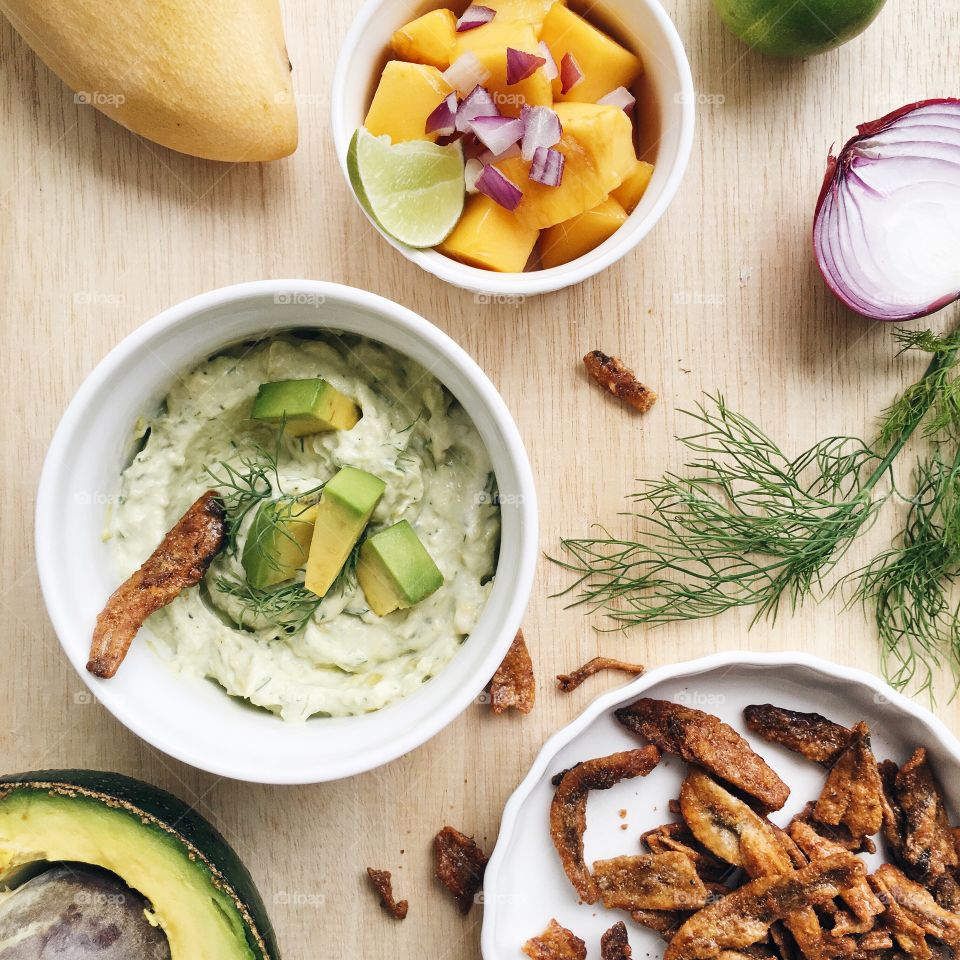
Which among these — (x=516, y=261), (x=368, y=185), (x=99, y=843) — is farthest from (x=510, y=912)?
(x=368, y=185)

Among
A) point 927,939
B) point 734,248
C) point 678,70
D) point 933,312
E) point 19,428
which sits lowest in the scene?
point 927,939

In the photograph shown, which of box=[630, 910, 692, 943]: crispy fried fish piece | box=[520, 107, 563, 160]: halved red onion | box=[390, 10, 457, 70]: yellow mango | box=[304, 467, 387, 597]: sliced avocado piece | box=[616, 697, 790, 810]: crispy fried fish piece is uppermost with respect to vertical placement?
box=[390, 10, 457, 70]: yellow mango

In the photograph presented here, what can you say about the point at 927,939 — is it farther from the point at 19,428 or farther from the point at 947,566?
the point at 19,428

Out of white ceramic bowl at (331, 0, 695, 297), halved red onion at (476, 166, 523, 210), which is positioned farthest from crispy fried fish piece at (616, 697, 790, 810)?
halved red onion at (476, 166, 523, 210)

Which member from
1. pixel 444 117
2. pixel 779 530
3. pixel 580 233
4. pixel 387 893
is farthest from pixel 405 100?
pixel 387 893

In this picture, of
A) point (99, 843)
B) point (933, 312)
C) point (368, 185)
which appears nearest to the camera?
point (99, 843)

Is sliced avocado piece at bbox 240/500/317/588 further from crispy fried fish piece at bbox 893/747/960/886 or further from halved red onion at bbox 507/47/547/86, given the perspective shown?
crispy fried fish piece at bbox 893/747/960/886
